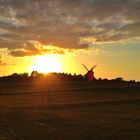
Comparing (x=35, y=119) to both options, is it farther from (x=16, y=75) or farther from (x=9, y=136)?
(x=16, y=75)

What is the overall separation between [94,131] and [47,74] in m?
140

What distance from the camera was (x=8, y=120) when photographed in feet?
120

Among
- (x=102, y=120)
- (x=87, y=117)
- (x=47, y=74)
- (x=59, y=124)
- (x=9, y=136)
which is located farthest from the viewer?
(x=47, y=74)

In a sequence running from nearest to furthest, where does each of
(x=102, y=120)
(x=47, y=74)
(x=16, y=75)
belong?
1. (x=102, y=120)
2. (x=16, y=75)
3. (x=47, y=74)

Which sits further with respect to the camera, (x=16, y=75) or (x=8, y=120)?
(x=16, y=75)

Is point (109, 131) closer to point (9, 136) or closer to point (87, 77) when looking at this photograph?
point (9, 136)

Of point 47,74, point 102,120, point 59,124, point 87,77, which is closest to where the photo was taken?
point 59,124

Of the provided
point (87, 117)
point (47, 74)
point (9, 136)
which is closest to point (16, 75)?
point (47, 74)

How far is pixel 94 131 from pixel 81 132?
3.15ft

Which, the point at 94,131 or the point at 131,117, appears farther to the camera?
the point at 131,117

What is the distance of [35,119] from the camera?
120 ft

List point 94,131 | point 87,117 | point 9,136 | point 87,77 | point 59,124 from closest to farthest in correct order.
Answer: point 9,136 → point 94,131 → point 59,124 → point 87,117 → point 87,77

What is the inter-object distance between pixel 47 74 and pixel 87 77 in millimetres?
33354

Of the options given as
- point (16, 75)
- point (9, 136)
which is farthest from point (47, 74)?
point (9, 136)
